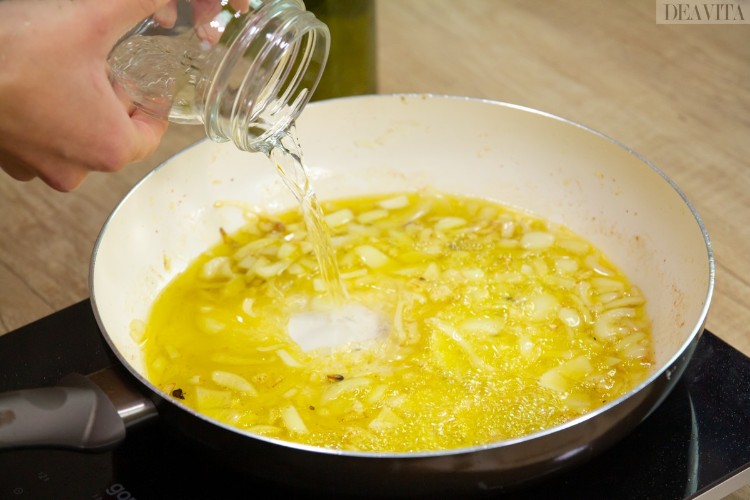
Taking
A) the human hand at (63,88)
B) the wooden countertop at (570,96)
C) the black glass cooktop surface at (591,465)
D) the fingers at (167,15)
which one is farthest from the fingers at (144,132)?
the wooden countertop at (570,96)

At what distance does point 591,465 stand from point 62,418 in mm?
Answer: 511

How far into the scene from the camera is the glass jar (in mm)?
909

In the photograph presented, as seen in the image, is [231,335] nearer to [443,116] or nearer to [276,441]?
[276,441]

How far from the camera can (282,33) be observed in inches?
35.8

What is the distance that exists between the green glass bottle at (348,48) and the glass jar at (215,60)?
1.12ft

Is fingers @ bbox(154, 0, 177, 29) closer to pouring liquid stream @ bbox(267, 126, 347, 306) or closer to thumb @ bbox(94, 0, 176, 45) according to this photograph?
thumb @ bbox(94, 0, 176, 45)

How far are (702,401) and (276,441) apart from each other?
49cm

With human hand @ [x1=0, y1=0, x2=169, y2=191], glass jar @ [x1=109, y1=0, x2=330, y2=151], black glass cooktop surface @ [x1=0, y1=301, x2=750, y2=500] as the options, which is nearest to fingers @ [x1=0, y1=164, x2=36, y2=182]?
human hand @ [x1=0, y1=0, x2=169, y2=191]

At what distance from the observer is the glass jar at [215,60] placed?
2.98 feet

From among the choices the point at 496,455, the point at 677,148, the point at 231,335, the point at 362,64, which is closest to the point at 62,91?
the point at 231,335

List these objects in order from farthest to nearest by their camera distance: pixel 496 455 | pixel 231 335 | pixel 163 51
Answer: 1. pixel 231 335
2. pixel 163 51
3. pixel 496 455

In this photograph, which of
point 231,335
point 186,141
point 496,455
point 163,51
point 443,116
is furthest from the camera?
point 186,141

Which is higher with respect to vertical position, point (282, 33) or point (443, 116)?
point (282, 33)

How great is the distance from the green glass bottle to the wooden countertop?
0.18m
